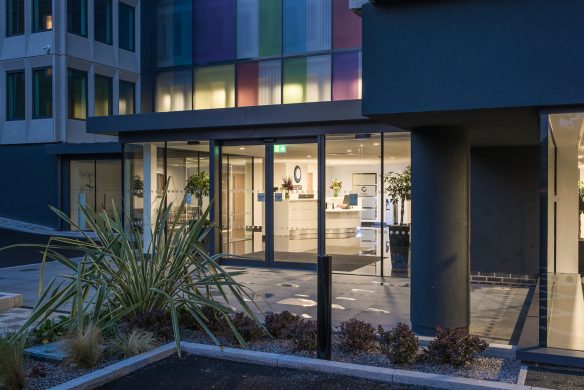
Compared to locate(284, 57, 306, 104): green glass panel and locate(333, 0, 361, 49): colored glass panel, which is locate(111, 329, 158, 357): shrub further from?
locate(333, 0, 361, 49): colored glass panel

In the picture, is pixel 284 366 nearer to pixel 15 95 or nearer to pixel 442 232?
pixel 442 232

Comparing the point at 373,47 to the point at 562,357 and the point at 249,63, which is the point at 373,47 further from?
the point at 249,63

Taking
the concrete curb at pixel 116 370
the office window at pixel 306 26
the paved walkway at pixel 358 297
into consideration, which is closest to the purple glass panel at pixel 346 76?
the office window at pixel 306 26

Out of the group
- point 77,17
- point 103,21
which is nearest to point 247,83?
point 77,17

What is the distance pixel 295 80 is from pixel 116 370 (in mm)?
9815

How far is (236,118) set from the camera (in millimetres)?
12828

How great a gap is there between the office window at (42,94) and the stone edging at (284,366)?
69.6ft

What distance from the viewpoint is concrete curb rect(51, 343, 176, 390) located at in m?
5.11

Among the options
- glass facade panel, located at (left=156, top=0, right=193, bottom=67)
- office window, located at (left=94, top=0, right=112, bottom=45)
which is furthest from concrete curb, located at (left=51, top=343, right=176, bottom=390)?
office window, located at (left=94, top=0, right=112, bottom=45)

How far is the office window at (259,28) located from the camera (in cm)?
1436

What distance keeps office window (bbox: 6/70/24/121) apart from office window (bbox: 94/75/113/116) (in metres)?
2.93

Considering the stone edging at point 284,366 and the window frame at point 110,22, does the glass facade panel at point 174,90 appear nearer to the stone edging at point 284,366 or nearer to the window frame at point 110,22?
the stone edging at point 284,366

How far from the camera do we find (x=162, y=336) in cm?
644

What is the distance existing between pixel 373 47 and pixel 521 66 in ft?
4.95
